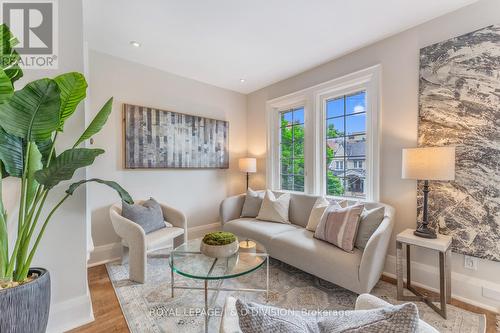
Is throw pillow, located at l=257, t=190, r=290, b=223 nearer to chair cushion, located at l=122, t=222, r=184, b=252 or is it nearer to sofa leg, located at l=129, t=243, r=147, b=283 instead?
chair cushion, located at l=122, t=222, r=184, b=252

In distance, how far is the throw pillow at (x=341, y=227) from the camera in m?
2.09

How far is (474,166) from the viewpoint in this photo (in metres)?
1.95

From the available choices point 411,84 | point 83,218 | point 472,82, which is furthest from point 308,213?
point 83,218

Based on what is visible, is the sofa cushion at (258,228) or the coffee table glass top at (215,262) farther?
the sofa cushion at (258,228)

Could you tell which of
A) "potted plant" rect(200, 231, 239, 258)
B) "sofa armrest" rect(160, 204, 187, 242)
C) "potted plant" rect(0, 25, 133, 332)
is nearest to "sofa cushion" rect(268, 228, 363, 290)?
Result: "potted plant" rect(200, 231, 239, 258)

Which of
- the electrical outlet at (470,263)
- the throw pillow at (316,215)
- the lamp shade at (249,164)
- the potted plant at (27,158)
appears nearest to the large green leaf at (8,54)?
the potted plant at (27,158)

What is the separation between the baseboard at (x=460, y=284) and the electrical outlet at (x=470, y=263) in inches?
3.5

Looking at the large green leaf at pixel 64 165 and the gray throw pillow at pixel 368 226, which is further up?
the large green leaf at pixel 64 165

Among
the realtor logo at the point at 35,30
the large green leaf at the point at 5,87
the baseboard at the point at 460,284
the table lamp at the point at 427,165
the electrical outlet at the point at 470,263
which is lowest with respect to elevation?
the baseboard at the point at 460,284

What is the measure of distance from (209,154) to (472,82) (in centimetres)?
325

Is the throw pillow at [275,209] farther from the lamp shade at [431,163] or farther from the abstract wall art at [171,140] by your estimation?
the lamp shade at [431,163]

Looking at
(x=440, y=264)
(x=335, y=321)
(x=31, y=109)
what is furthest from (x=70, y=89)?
(x=440, y=264)

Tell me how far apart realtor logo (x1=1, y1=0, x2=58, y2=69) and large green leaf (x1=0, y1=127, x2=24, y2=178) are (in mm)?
609

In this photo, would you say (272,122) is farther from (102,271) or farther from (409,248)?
(102,271)
